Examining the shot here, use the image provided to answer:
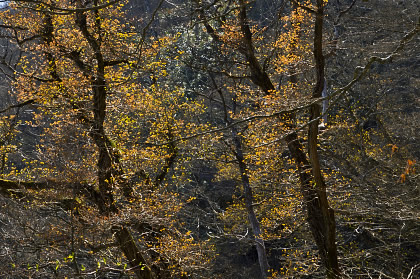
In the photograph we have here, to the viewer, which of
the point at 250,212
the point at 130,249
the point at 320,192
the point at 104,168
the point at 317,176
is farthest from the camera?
the point at 250,212

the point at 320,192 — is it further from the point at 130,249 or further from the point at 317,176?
the point at 130,249

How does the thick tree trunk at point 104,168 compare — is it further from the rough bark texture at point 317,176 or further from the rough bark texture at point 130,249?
the rough bark texture at point 317,176

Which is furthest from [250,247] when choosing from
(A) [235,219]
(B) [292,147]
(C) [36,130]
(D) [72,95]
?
(C) [36,130]

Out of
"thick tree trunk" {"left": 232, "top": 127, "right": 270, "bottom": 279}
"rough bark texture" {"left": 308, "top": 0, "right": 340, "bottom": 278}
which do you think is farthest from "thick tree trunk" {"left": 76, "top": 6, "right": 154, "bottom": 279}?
"thick tree trunk" {"left": 232, "top": 127, "right": 270, "bottom": 279}

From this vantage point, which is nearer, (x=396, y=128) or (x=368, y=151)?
(x=368, y=151)

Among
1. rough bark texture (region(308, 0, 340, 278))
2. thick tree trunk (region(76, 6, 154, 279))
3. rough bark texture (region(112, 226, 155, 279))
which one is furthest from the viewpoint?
Result: thick tree trunk (region(76, 6, 154, 279))

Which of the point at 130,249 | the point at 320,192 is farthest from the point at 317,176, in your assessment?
the point at 130,249

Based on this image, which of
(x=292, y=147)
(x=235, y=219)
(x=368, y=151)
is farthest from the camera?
(x=235, y=219)

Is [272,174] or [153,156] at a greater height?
[153,156]

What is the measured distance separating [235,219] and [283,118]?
8783 millimetres

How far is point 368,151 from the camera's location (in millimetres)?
12516

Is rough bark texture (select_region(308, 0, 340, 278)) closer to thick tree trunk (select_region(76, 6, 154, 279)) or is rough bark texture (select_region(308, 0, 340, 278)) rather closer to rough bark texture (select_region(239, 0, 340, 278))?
rough bark texture (select_region(239, 0, 340, 278))

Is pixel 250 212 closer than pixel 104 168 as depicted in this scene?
No

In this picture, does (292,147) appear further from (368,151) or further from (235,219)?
(235,219)
